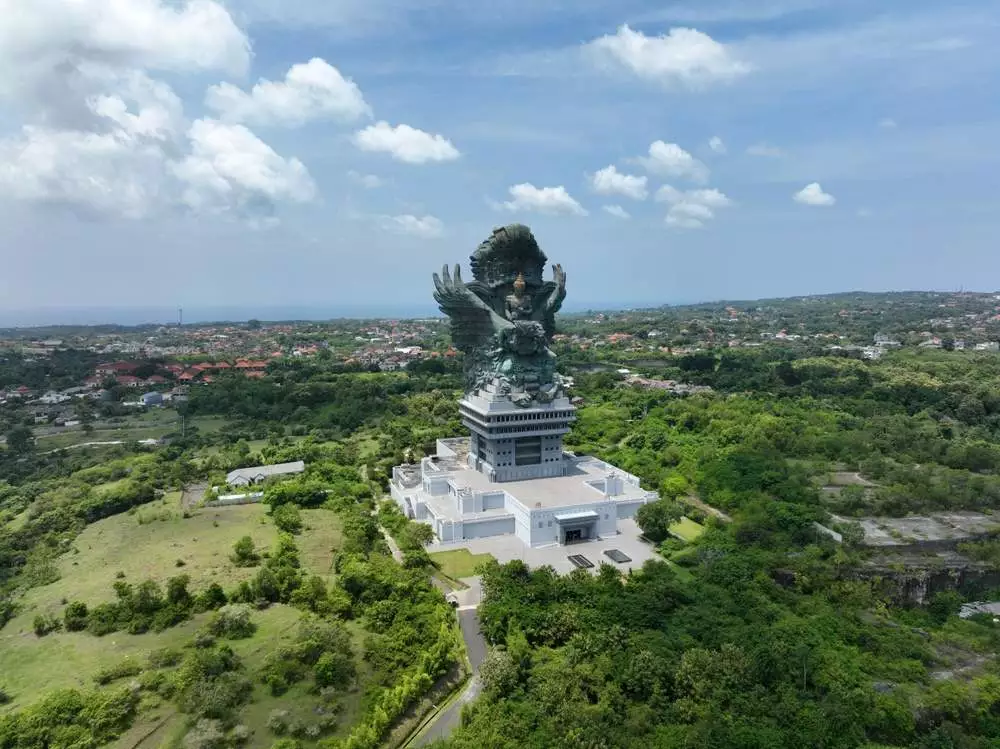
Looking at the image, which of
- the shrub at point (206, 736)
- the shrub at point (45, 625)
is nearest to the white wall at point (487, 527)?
the shrub at point (206, 736)

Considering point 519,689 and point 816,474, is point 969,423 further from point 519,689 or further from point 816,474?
point 519,689

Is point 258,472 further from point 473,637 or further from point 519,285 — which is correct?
point 473,637

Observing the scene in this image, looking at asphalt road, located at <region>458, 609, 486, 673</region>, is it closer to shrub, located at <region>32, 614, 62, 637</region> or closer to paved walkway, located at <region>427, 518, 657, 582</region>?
paved walkway, located at <region>427, 518, 657, 582</region>

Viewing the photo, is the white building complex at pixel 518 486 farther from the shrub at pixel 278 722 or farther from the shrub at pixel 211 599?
the shrub at pixel 278 722

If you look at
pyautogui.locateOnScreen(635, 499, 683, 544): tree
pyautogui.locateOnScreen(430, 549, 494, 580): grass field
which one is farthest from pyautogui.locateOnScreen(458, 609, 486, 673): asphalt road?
pyautogui.locateOnScreen(635, 499, 683, 544): tree

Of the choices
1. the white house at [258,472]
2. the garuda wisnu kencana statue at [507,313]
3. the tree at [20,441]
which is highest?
the garuda wisnu kencana statue at [507,313]

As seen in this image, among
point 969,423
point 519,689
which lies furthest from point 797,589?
point 969,423
